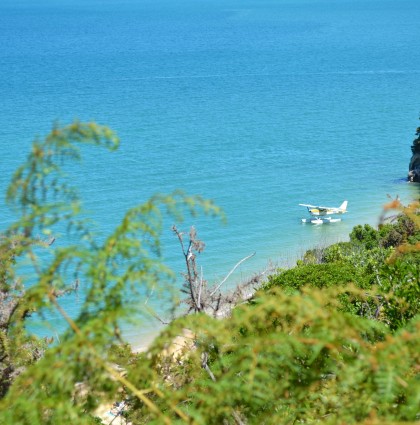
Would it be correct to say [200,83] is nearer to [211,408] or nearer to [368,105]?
[368,105]

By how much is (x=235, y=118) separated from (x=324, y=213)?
21748 millimetres

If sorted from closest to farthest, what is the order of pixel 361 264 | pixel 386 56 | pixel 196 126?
pixel 361 264 → pixel 196 126 → pixel 386 56

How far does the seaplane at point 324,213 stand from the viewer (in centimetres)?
3178

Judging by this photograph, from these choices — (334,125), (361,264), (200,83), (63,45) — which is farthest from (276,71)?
(361,264)

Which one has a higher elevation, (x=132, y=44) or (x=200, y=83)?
(x=132, y=44)

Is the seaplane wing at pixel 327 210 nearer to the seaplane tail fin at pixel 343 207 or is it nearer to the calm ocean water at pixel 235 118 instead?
the seaplane tail fin at pixel 343 207

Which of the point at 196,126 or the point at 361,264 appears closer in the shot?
the point at 361,264

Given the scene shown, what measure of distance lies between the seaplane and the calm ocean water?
0.43 meters

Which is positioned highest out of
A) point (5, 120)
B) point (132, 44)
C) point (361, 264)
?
point (132, 44)

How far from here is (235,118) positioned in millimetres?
52969

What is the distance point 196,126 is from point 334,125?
346 inches

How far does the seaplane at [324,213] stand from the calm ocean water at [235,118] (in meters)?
0.43

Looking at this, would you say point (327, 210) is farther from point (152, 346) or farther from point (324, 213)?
point (152, 346)

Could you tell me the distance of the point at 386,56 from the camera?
85000 mm
